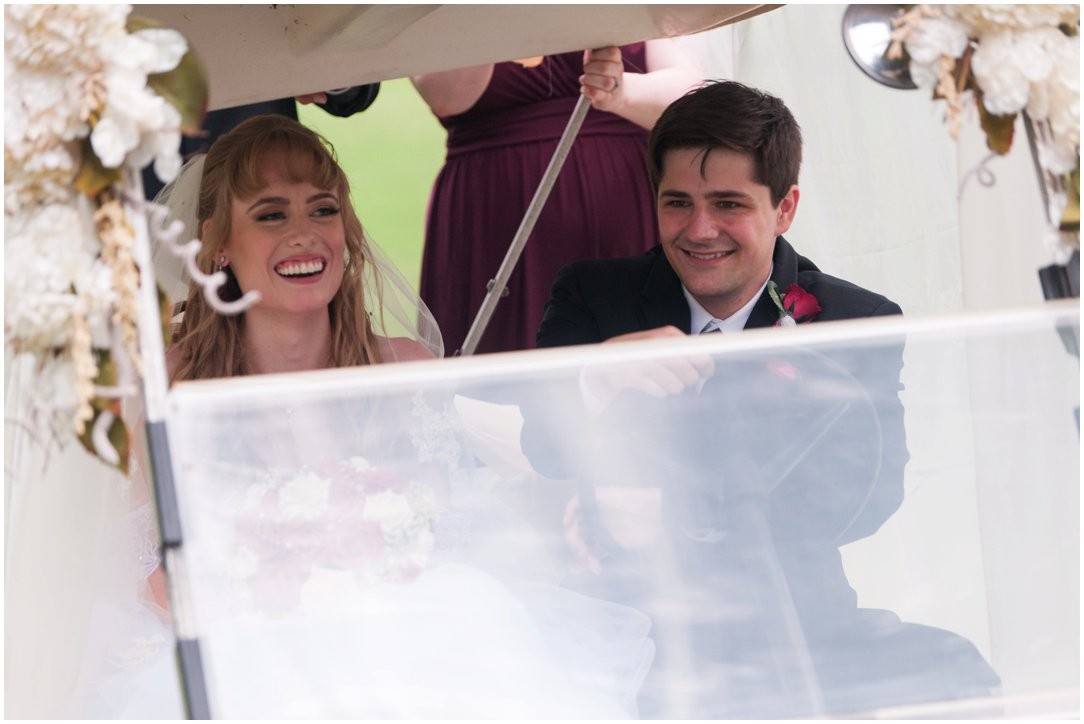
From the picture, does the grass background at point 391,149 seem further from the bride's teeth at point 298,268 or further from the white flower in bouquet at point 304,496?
the white flower in bouquet at point 304,496

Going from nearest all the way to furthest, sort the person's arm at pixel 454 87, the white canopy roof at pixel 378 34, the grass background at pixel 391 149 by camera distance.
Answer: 1. the white canopy roof at pixel 378 34
2. the person's arm at pixel 454 87
3. the grass background at pixel 391 149

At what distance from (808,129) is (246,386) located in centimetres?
225

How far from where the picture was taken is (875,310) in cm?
193

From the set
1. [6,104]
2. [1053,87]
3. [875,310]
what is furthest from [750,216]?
[6,104]

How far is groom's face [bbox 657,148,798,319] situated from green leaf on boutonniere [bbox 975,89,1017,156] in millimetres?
807

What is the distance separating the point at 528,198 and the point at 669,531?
4.84 feet

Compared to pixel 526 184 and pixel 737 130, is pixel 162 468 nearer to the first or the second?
pixel 737 130

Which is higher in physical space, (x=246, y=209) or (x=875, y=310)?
(x=246, y=209)

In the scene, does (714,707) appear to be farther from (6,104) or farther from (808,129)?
(808,129)

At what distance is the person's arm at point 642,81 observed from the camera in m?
2.08

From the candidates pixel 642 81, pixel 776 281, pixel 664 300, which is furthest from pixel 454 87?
pixel 776 281

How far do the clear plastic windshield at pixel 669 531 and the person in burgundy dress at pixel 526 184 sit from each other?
4.43ft

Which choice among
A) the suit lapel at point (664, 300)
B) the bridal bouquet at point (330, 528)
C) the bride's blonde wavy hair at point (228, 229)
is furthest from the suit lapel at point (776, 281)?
the bridal bouquet at point (330, 528)

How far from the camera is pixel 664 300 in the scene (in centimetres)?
202
